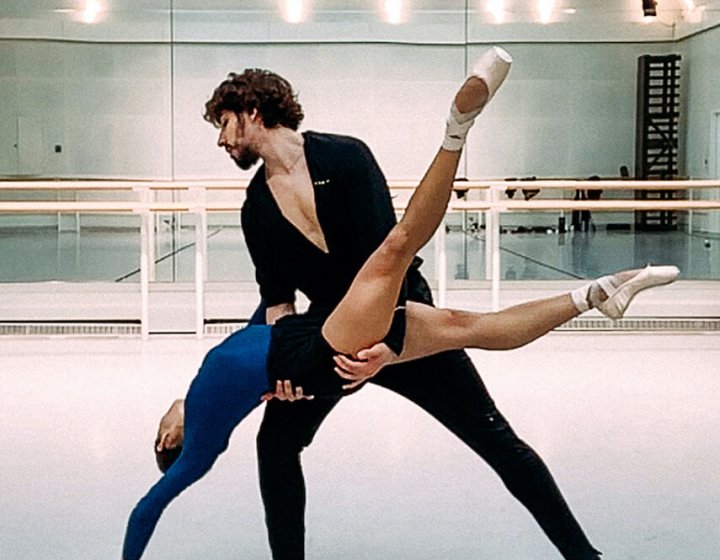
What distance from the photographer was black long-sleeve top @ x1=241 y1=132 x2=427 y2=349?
8.76 feet

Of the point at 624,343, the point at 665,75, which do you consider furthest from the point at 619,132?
the point at 624,343

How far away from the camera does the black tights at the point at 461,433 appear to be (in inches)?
111

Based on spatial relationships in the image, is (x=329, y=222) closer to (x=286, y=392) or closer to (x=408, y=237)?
(x=408, y=237)

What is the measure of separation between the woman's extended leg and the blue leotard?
0.17 metres

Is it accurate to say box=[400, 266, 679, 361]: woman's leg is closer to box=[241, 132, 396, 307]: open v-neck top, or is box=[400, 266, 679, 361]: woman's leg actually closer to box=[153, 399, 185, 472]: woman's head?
box=[241, 132, 396, 307]: open v-neck top

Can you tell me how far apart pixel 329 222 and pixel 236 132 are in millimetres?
310

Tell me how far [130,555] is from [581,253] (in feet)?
33.0

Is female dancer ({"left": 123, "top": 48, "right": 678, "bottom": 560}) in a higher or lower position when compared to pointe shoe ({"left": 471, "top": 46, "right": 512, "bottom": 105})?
lower

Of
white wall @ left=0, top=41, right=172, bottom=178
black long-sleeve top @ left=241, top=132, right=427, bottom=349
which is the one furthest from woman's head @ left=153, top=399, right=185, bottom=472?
white wall @ left=0, top=41, right=172, bottom=178

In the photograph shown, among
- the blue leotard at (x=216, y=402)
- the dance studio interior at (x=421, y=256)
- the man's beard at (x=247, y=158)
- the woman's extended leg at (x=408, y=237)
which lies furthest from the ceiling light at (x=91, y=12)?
the woman's extended leg at (x=408, y=237)

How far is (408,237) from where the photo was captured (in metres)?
2.48

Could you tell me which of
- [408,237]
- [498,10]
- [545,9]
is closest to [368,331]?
[408,237]

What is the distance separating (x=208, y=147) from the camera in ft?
43.0

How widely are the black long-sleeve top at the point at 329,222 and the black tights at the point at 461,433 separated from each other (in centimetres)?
24
